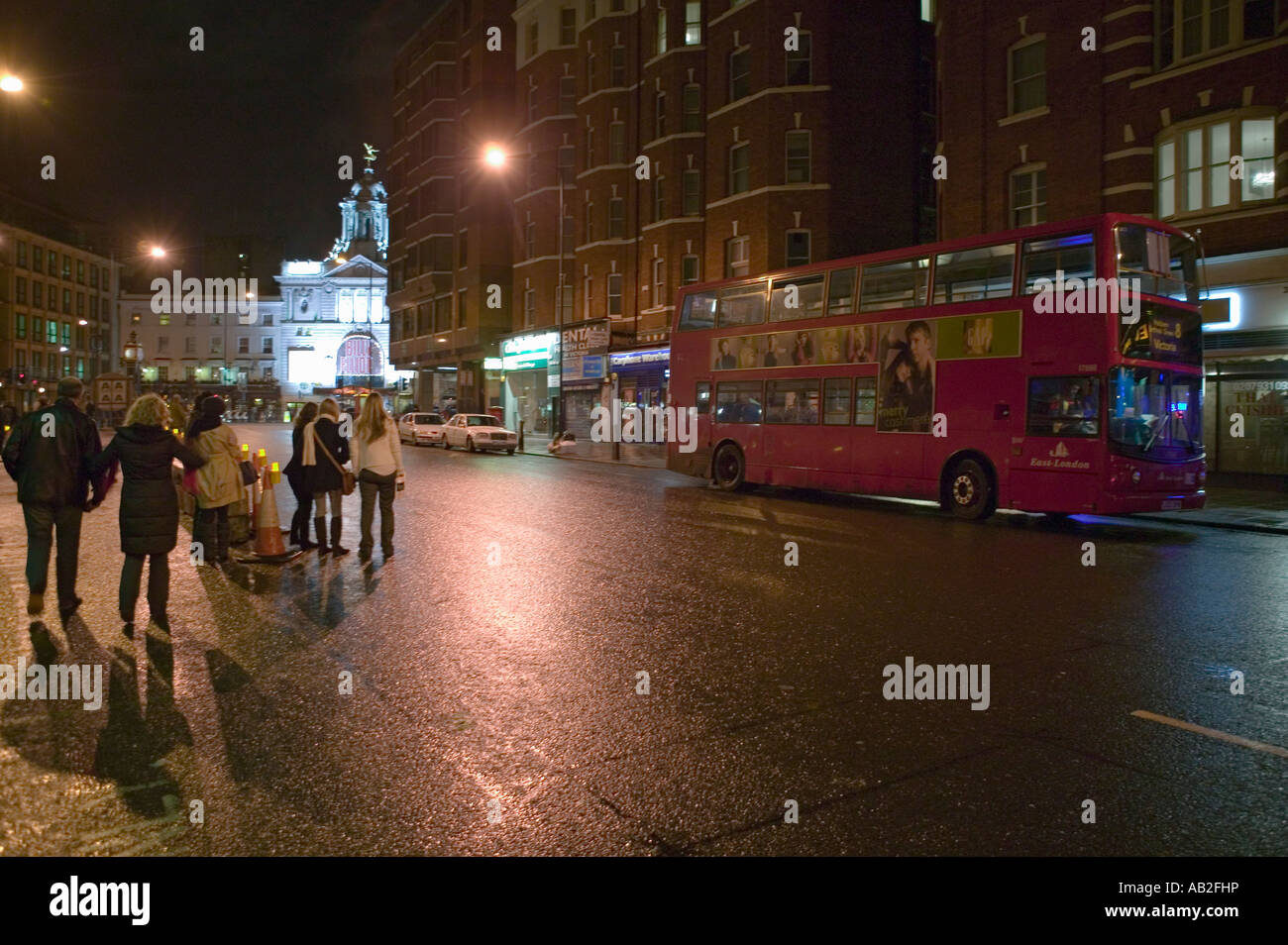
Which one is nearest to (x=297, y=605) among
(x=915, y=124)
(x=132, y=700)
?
(x=132, y=700)

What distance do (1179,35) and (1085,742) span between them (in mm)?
21477

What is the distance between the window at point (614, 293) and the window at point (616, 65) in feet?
26.0

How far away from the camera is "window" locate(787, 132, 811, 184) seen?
1291 inches

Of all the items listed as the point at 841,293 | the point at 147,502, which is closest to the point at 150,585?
the point at 147,502

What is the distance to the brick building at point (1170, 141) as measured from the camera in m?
19.9

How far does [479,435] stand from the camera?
3797 centimetres

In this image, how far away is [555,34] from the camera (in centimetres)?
4550

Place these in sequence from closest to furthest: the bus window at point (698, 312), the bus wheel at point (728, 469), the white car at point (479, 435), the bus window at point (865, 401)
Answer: the bus window at point (865, 401), the bus wheel at point (728, 469), the bus window at point (698, 312), the white car at point (479, 435)

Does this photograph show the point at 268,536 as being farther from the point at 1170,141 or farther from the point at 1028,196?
the point at 1028,196

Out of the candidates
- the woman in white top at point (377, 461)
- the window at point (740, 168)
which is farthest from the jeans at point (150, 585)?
the window at point (740, 168)

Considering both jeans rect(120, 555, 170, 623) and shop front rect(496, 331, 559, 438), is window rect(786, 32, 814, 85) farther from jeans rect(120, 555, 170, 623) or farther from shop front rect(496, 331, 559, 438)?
jeans rect(120, 555, 170, 623)

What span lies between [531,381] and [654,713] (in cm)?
4543
